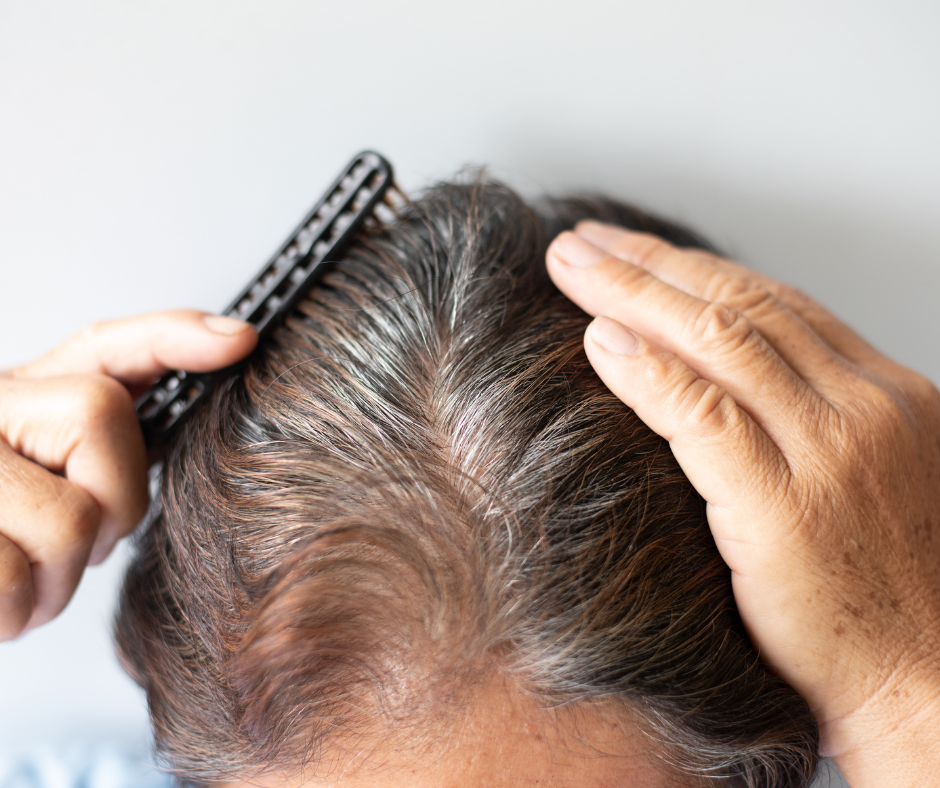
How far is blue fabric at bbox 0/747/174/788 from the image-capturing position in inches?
45.3

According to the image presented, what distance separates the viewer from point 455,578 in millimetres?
639

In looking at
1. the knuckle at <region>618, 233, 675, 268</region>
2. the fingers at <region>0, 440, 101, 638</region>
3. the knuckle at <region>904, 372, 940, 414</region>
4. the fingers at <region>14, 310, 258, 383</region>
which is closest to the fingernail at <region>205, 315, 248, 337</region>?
the fingers at <region>14, 310, 258, 383</region>

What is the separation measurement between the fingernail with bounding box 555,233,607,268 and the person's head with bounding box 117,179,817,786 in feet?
0.25

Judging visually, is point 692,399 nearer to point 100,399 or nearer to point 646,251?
point 646,251

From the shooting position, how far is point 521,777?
636 mm

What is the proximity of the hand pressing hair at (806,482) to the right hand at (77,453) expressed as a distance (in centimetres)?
49

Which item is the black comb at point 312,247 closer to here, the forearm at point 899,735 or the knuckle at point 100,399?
the knuckle at point 100,399

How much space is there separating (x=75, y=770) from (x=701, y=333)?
52.4 inches

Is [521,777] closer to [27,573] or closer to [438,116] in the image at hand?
[27,573]

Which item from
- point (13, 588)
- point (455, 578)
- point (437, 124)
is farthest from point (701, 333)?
point (13, 588)

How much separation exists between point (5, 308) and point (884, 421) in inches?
50.4

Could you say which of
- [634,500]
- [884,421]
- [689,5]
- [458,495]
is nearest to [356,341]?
[458,495]

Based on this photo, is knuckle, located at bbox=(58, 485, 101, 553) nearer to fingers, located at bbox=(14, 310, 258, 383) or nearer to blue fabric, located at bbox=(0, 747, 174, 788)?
fingers, located at bbox=(14, 310, 258, 383)

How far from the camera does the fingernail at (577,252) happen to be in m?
0.76
